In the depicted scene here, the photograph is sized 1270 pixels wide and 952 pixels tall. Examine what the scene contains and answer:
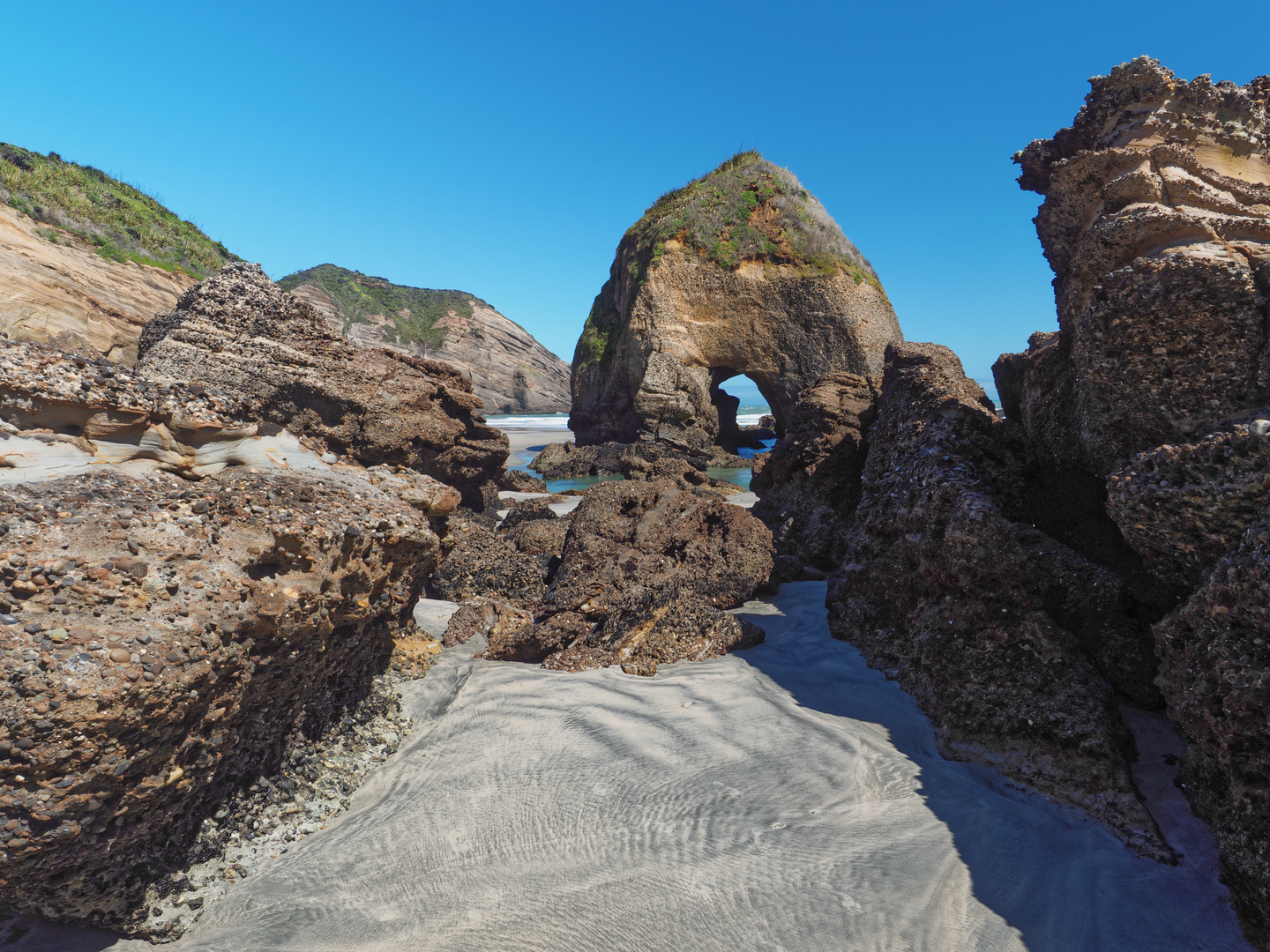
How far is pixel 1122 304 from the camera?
2920mm

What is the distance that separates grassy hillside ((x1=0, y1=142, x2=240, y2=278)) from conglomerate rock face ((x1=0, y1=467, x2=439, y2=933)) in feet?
35.4

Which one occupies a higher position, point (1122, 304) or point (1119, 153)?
point (1119, 153)

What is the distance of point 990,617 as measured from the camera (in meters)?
3.34

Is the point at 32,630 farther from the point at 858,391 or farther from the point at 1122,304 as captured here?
the point at 858,391

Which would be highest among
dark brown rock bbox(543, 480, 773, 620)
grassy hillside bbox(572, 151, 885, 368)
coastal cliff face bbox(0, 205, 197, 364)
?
grassy hillside bbox(572, 151, 885, 368)

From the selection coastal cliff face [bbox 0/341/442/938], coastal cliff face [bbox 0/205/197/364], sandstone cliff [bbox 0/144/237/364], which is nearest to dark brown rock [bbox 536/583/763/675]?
coastal cliff face [bbox 0/341/442/938]

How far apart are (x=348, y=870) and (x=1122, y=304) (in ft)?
14.0

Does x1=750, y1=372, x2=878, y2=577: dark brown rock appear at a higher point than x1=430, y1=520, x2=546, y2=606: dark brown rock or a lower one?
higher

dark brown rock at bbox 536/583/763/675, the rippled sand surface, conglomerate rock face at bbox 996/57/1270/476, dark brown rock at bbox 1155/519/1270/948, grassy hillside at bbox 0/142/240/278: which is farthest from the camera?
grassy hillside at bbox 0/142/240/278

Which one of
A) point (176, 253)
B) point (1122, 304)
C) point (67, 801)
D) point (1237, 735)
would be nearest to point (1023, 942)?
point (1237, 735)

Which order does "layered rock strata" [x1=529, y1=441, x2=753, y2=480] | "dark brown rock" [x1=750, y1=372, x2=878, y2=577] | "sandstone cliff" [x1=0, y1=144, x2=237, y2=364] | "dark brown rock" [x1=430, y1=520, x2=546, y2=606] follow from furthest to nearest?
"layered rock strata" [x1=529, y1=441, x2=753, y2=480] → "sandstone cliff" [x1=0, y1=144, x2=237, y2=364] → "dark brown rock" [x1=750, y1=372, x2=878, y2=577] → "dark brown rock" [x1=430, y1=520, x2=546, y2=606]

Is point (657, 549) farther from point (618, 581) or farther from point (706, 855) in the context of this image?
point (706, 855)

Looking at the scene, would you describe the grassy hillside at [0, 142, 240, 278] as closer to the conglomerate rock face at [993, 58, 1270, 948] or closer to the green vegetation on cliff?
the green vegetation on cliff

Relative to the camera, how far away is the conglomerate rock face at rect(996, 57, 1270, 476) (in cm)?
A: 269
